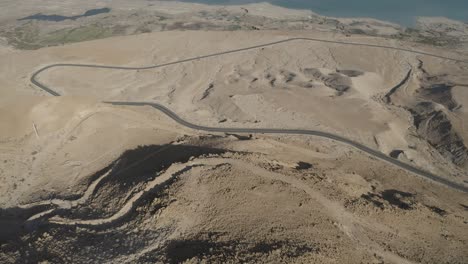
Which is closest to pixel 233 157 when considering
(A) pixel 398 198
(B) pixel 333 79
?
(A) pixel 398 198

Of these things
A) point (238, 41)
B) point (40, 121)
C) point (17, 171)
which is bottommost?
point (17, 171)

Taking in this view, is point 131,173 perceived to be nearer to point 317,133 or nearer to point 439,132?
point 317,133


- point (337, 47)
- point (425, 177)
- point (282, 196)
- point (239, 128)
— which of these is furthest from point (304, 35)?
point (282, 196)

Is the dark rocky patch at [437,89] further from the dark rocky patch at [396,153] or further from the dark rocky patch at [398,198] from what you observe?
the dark rocky patch at [398,198]

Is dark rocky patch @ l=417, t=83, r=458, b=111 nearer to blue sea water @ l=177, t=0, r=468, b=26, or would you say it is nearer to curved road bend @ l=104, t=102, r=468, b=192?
curved road bend @ l=104, t=102, r=468, b=192

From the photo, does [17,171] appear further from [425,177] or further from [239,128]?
[425,177]

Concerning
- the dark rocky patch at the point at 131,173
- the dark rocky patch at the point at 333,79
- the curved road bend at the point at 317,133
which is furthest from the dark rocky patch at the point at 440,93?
the dark rocky patch at the point at 131,173

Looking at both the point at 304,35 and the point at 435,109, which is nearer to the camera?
the point at 435,109

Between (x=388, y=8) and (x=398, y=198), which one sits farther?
(x=388, y=8)
